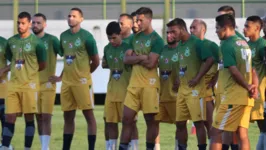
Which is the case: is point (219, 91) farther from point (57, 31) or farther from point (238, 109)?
point (57, 31)

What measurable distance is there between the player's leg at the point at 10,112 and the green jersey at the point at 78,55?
830 mm

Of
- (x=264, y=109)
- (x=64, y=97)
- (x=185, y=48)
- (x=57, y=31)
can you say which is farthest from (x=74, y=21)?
(x=57, y=31)

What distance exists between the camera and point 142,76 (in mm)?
13039

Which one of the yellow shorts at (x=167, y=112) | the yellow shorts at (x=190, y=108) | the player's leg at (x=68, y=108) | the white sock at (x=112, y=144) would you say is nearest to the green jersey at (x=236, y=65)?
the yellow shorts at (x=190, y=108)

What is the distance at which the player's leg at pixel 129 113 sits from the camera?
12.9m

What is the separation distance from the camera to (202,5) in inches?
1144

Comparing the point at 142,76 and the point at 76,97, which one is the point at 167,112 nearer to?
the point at 142,76

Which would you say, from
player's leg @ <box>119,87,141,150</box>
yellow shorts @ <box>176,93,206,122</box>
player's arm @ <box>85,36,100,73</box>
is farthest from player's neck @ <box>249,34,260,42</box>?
player's arm @ <box>85,36,100,73</box>

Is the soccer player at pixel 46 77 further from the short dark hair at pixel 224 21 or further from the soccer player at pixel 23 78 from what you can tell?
the short dark hair at pixel 224 21

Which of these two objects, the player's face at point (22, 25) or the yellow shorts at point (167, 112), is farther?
the player's face at point (22, 25)

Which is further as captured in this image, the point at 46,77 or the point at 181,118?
the point at 46,77

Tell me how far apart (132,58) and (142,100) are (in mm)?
633

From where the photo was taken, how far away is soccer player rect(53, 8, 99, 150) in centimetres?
1400

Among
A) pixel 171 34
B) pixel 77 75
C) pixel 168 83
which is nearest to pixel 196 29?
pixel 168 83
